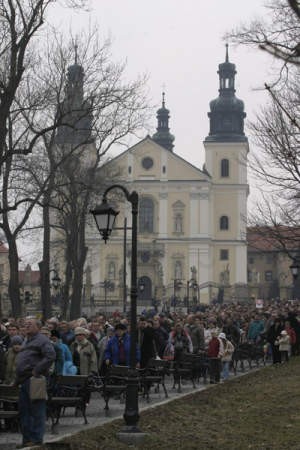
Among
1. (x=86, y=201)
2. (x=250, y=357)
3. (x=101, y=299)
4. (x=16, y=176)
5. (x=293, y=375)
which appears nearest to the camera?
(x=293, y=375)

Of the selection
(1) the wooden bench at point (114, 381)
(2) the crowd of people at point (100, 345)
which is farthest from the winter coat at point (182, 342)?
(1) the wooden bench at point (114, 381)

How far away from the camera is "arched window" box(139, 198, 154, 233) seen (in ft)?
281

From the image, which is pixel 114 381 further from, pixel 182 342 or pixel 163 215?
pixel 163 215

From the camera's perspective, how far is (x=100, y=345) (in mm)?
18188

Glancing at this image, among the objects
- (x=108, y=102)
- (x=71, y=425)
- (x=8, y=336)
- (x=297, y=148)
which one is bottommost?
(x=71, y=425)

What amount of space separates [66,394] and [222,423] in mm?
2300

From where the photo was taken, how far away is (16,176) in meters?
30.1

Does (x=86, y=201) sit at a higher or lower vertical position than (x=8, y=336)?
higher

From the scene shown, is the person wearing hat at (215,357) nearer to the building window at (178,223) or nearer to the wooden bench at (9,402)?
the wooden bench at (9,402)

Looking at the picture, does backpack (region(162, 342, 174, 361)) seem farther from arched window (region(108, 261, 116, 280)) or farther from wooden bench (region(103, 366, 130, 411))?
arched window (region(108, 261, 116, 280))

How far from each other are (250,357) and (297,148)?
6602mm

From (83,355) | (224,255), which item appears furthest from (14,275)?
(224,255)

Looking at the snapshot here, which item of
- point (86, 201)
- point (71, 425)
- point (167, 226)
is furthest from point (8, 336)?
point (167, 226)

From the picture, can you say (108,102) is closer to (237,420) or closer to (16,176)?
(16,176)
